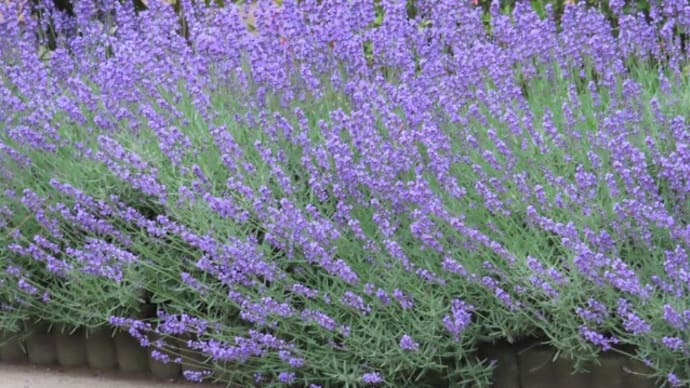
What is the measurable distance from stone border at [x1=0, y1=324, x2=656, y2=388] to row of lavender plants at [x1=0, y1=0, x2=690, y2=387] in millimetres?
54

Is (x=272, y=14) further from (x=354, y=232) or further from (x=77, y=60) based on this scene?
(x=354, y=232)

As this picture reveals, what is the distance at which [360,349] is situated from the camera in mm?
3484

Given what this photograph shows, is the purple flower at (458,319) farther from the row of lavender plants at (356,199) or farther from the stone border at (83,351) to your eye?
the stone border at (83,351)

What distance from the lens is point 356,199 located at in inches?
148

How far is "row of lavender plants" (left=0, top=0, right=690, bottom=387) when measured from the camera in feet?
11.0

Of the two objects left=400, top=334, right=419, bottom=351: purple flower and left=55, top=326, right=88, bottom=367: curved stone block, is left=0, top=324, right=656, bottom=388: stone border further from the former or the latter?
left=400, top=334, right=419, bottom=351: purple flower

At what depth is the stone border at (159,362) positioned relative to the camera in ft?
11.3

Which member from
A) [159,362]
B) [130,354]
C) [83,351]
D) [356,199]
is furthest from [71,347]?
[356,199]

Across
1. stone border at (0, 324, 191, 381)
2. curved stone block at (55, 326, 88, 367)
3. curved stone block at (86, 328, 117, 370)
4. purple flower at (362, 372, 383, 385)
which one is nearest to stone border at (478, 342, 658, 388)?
purple flower at (362, 372, 383, 385)

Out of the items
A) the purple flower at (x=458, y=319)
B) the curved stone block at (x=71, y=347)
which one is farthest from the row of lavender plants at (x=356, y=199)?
Answer: the curved stone block at (x=71, y=347)

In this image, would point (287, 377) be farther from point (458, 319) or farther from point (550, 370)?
point (550, 370)

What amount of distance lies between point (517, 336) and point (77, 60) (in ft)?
8.05

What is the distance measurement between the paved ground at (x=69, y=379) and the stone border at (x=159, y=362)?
37mm

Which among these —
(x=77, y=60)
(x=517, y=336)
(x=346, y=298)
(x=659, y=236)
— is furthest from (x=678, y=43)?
(x=77, y=60)
